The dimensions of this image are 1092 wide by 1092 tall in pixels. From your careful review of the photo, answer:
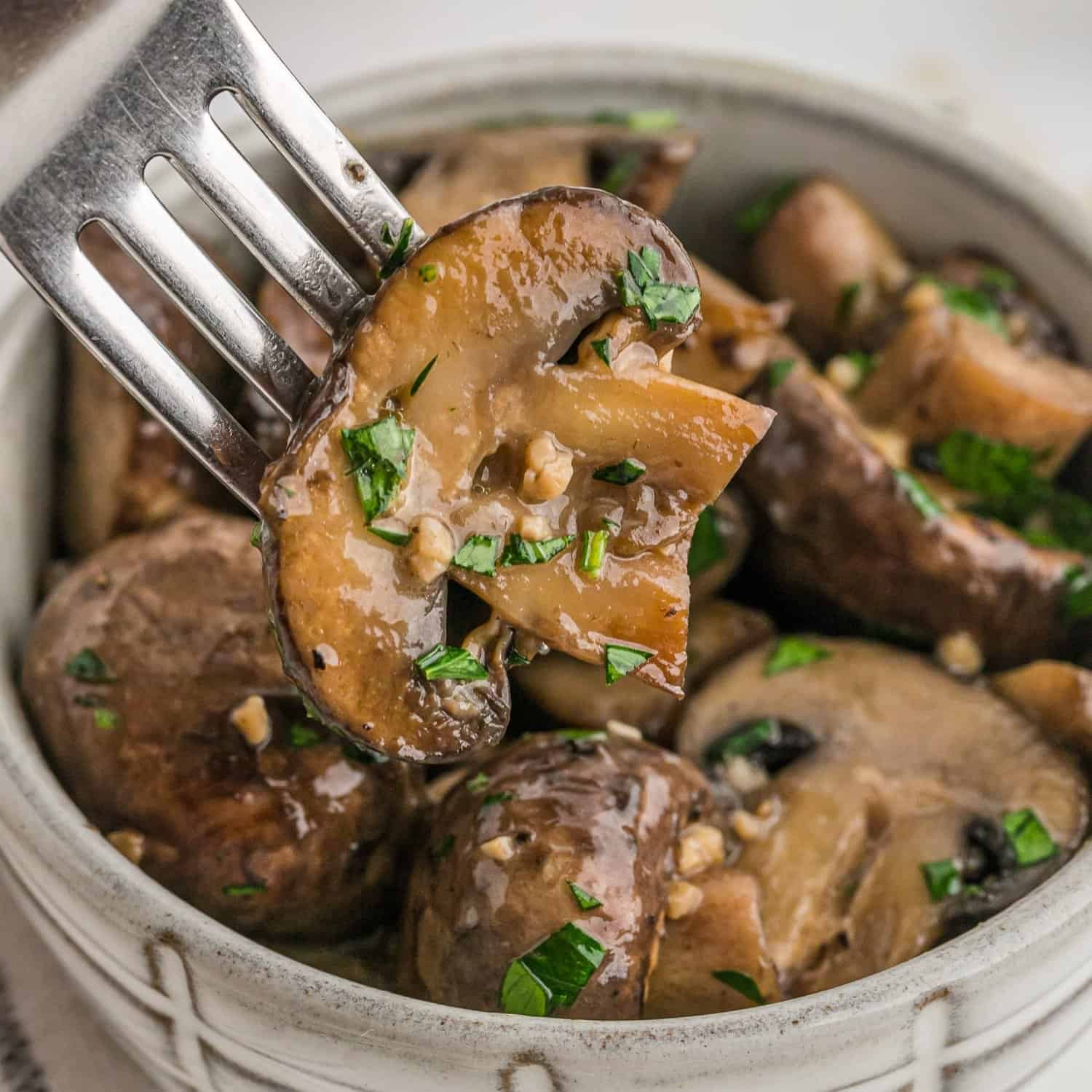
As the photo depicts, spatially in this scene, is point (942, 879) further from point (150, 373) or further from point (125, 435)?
point (125, 435)

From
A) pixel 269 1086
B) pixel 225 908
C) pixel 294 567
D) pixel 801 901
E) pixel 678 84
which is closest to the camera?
pixel 294 567

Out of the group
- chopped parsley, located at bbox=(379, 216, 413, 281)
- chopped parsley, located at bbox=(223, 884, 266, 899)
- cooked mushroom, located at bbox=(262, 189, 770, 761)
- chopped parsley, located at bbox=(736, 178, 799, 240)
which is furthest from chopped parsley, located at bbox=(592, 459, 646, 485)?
chopped parsley, located at bbox=(736, 178, 799, 240)

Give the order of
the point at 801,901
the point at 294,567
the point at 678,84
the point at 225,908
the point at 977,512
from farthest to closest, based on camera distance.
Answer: the point at 678,84 < the point at 977,512 < the point at 801,901 < the point at 225,908 < the point at 294,567

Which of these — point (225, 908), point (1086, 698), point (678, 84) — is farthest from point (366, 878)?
point (678, 84)

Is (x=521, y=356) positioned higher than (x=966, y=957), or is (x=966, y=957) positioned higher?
(x=521, y=356)

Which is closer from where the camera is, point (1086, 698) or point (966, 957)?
point (966, 957)

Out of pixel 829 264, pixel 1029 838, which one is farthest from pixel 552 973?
pixel 829 264

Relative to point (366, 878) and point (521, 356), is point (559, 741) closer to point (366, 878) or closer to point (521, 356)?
point (366, 878)
